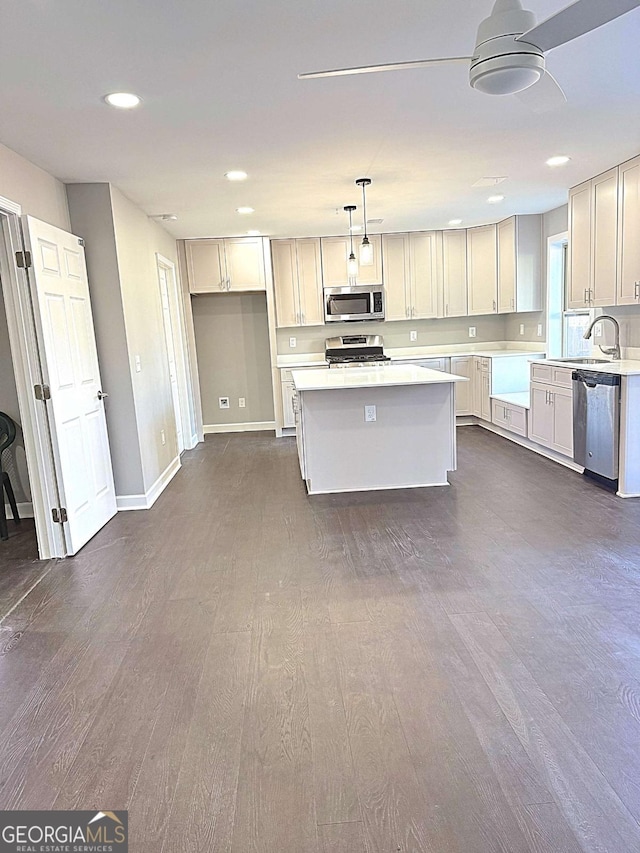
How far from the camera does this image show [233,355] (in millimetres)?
7496

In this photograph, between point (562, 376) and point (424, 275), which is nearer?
point (562, 376)

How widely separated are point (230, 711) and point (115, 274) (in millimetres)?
3290

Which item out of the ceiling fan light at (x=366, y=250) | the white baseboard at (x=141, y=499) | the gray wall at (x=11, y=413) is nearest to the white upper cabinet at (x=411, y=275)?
the ceiling fan light at (x=366, y=250)

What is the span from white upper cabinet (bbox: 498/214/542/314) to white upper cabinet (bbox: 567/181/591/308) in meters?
1.37

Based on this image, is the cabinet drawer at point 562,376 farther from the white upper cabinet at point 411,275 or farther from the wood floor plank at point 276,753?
the wood floor plank at point 276,753

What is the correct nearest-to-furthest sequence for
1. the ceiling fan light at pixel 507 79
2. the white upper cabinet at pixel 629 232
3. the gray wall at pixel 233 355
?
1. the ceiling fan light at pixel 507 79
2. the white upper cabinet at pixel 629 232
3. the gray wall at pixel 233 355

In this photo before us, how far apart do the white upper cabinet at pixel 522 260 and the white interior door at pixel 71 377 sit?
15.9ft

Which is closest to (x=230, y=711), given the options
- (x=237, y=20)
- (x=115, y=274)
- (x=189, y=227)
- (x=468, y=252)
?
(x=237, y=20)

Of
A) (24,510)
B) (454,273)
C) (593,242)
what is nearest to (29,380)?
(24,510)

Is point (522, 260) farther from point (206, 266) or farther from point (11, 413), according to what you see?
point (11, 413)

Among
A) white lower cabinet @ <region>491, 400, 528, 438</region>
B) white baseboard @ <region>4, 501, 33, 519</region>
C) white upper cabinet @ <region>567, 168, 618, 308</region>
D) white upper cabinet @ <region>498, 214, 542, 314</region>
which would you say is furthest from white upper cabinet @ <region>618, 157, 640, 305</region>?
white baseboard @ <region>4, 501, 33, 519</region>

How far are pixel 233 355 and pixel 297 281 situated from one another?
4.25 ft

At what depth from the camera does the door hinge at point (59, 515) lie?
11.7 ft

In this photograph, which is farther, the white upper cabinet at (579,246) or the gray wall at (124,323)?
the white upper cabinet at (579,246)
